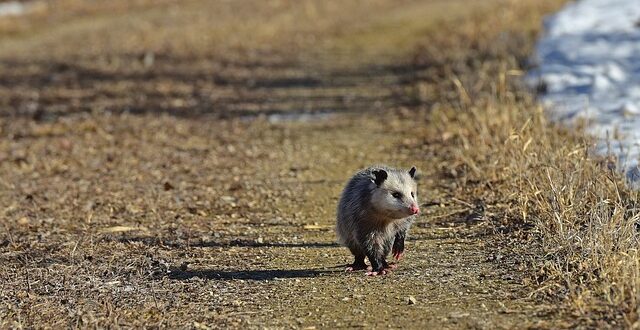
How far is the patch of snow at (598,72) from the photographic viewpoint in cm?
1056

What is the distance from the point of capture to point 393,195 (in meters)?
7.07

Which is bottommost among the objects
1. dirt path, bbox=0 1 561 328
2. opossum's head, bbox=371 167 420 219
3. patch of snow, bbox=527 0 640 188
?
dirt path, bbox=0 1 561 328

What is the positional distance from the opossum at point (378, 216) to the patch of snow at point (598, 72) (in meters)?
2.17

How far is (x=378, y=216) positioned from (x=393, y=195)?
20cm

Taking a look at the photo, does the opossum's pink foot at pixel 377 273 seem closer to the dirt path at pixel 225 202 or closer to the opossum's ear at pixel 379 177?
the dirt path at pixel 225 202

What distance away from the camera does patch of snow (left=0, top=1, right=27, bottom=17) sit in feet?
99.5

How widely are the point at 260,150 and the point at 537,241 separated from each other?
5.60 meters

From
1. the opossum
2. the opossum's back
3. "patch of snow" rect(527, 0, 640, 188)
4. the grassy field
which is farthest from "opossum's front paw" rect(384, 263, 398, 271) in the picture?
"patch of snow" rect(527, 0, 640, 188)

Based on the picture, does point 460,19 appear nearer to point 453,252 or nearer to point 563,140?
point 563,140

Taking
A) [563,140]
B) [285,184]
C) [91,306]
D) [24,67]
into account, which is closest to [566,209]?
[563,140]

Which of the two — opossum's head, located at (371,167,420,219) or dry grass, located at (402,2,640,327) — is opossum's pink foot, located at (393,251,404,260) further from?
dry grass, located at (402,2,640,327)

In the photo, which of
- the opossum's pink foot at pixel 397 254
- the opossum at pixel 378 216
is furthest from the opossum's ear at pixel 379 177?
the opossum's pink foot at pixel 397 254

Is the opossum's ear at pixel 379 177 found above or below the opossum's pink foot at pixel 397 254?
above

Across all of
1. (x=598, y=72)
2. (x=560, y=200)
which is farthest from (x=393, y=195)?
(x=598, y=72)
